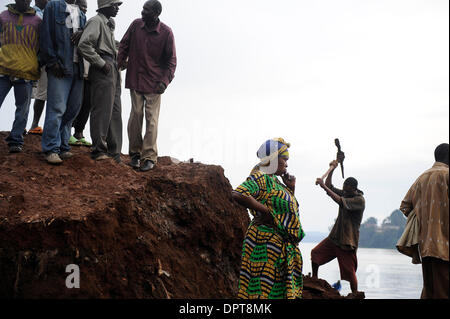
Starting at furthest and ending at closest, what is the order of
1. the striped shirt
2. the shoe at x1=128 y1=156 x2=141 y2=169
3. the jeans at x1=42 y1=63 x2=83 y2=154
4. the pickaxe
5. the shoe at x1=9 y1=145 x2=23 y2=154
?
the pickaxe
the shoe at x1=128 y1=156 x2=141 y2=169
the shoe at x1=9 y1=145 x2=23 y2=154
the striped shirt
the jeans at x1=42 y1=63 x2=83 y2=154

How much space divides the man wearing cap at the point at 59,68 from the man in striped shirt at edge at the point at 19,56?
9.7 inches

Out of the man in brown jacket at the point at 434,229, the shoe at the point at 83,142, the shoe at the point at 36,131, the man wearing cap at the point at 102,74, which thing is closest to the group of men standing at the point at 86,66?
the man wearing cap at the point at 102,74

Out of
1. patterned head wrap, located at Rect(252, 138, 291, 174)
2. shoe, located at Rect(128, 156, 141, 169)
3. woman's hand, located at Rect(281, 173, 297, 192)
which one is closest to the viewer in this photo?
patterned head wrap, located at Rect(252, 138, 291, 174)

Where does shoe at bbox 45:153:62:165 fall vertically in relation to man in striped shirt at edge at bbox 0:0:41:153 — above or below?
below

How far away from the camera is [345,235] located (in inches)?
278

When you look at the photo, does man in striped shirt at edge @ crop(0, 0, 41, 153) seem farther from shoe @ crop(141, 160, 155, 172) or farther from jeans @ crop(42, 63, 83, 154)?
shoe @ crop(141, 160, 155, 172)

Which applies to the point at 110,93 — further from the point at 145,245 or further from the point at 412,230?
the point at 412,230

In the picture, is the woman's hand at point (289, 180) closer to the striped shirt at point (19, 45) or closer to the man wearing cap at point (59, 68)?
the man wearing cap at point (59, 68)

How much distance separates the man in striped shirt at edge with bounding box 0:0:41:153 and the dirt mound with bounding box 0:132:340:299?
0.59 m

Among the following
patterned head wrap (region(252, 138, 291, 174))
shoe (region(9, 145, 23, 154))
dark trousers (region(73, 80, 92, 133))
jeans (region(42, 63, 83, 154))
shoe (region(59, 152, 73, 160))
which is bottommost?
patterned head wrap (region(252, 138, 291, 174))

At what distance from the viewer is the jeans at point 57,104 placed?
5953 millimetres

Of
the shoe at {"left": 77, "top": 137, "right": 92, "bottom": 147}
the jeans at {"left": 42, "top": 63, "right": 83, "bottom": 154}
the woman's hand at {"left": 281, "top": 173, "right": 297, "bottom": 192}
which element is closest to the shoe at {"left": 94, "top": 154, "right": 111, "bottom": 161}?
the jeans at {"left": 42, "top": 63, "right": 83, "bottom": 154}

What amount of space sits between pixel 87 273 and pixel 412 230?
123 inches

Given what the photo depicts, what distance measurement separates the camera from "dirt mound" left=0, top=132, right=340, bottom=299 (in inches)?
175
